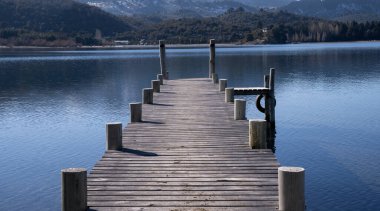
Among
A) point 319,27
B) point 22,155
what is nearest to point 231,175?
point 22,155

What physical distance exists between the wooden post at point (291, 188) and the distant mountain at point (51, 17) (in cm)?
16599

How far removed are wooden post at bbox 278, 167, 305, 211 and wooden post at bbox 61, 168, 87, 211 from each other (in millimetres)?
2969

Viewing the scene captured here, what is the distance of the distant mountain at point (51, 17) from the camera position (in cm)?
17012

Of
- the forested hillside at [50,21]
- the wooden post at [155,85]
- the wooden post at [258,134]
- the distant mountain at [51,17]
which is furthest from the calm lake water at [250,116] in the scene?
the distant mountain at [51,17]

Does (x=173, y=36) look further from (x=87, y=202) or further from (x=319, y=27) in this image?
(x=87, y=202)

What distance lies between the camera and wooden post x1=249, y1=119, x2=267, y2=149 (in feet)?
41.5

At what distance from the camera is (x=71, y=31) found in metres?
170

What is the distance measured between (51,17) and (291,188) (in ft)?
575

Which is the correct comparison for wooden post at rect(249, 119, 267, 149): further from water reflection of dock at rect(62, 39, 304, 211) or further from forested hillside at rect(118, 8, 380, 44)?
forested hillside at rect(118, 8, 380, 44)

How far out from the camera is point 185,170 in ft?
36.2

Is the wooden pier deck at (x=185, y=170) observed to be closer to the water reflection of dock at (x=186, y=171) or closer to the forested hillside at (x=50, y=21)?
the water reflection of dock at (x=186, y=171)

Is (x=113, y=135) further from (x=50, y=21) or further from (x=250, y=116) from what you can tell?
(x=50, y=21)

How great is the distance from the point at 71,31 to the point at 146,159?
163 metres

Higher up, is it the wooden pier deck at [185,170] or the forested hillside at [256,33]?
the forested hillside at [256,33]
